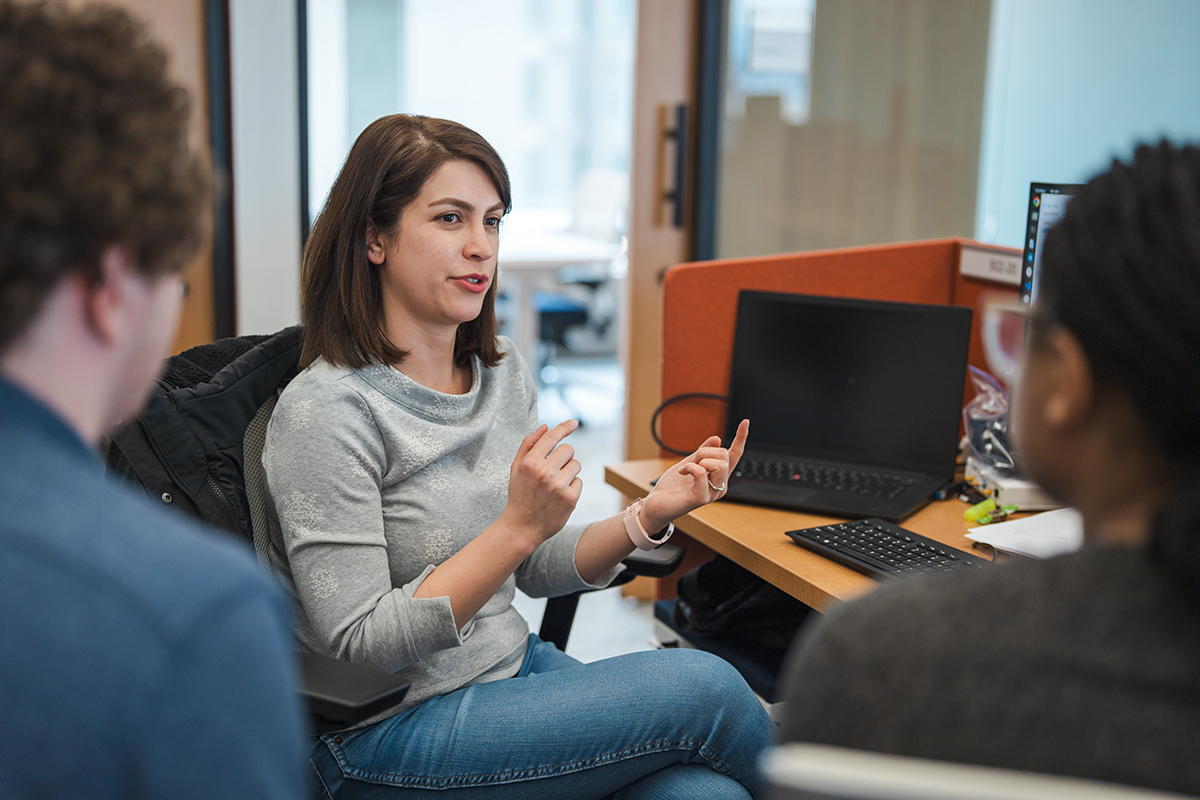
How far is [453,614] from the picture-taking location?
111 centimetres

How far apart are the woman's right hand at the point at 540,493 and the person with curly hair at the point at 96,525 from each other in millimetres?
595

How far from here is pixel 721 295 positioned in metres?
1.81

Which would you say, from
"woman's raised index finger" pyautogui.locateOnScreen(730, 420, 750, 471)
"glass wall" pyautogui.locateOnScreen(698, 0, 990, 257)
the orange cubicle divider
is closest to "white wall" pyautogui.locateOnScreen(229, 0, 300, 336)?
"glass wall" pyautogui.locateOnScreen(698, 0, 990, 257)

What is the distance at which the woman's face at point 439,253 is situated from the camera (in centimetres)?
127

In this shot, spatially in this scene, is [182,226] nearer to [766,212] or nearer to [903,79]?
[766,212]

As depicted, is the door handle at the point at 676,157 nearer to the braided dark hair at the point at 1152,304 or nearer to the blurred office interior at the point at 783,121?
the blurred office interior at the point at 783,121

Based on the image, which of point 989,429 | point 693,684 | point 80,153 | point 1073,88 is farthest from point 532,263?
point 80,153

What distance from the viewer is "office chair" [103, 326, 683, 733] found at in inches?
39.0

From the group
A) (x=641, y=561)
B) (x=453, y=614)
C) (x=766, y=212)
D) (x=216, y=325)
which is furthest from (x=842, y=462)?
(x=216, y=325)

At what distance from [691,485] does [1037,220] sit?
2.25 ft

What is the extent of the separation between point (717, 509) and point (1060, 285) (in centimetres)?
97

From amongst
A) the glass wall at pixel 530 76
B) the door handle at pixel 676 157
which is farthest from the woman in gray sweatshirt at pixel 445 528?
the glass wall at pixel 530 76

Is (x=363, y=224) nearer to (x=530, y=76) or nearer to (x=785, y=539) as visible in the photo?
(x=785, y=539)

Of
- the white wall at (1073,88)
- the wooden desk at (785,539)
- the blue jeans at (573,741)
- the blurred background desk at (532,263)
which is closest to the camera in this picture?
Result: the blue jeans at (573,741)
